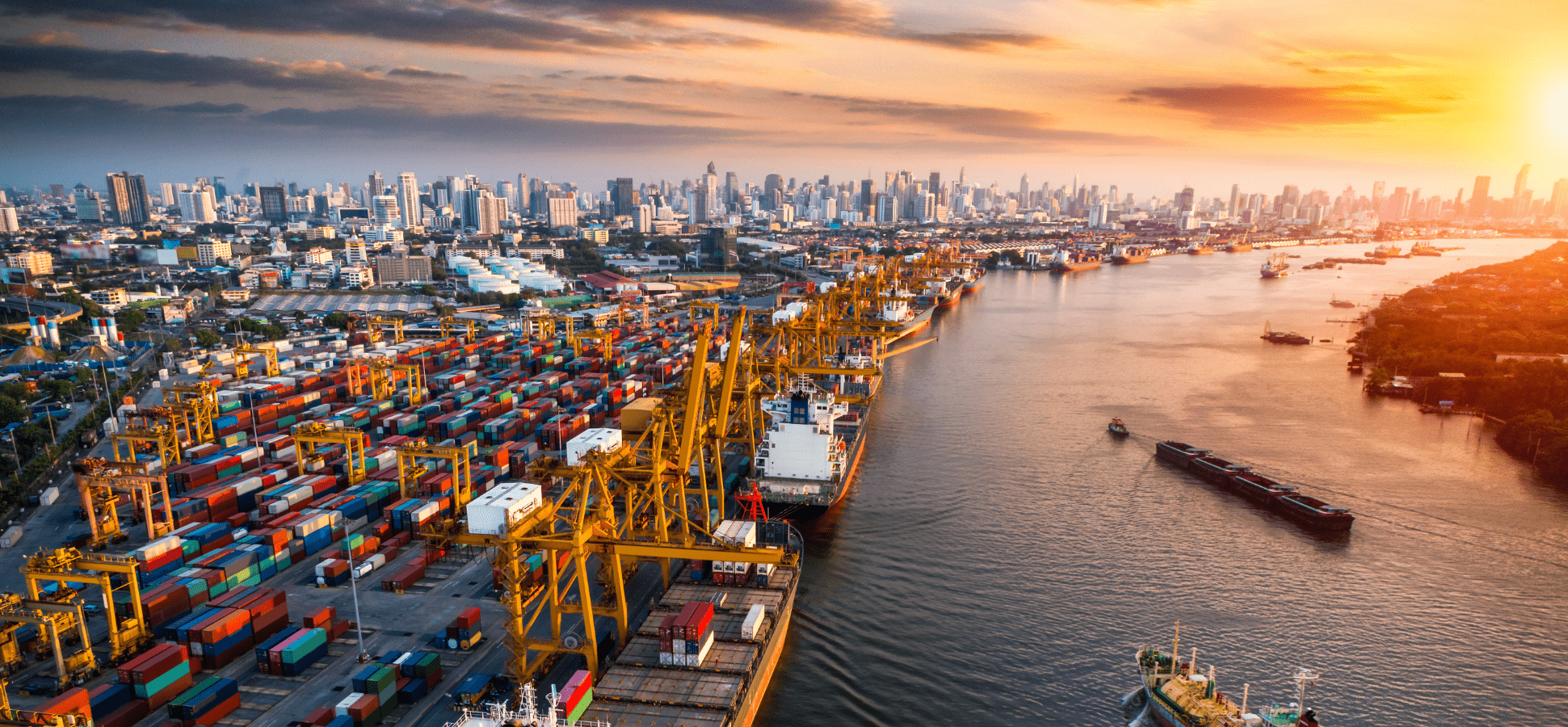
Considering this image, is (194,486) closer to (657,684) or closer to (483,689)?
(483,689)

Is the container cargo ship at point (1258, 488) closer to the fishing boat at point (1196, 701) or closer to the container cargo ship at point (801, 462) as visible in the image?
the fishing boat at point (1196, 701)

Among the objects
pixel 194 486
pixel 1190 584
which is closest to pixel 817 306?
pixel 1190 584

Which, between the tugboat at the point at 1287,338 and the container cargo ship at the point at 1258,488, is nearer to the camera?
the container cargo ship at the point at 1258,488

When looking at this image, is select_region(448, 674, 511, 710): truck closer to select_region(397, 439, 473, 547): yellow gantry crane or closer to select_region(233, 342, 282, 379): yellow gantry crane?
select_region(397, 439, 473, 547): yellow gantry crane

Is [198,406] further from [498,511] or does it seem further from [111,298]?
[111,298]

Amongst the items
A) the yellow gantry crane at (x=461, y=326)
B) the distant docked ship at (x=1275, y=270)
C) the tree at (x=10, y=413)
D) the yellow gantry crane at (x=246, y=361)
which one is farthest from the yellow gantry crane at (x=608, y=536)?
the distant docked ship at (x=1275, y=270)

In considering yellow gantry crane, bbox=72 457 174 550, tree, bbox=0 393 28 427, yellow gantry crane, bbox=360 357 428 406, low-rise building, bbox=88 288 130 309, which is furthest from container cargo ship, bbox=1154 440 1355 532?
low-rise building, bbox=88 288 130 309
